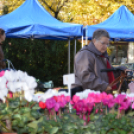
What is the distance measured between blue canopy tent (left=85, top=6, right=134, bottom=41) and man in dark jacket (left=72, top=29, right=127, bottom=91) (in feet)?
9.83

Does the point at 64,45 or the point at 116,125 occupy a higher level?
the point at 64,45

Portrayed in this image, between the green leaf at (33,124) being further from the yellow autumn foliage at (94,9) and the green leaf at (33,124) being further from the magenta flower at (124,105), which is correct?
the yellow autumn foliage at (94,9)

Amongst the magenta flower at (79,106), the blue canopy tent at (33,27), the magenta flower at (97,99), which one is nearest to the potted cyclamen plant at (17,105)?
the magenta flower at (79,106)

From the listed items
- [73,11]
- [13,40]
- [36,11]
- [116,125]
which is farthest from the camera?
[73,11]

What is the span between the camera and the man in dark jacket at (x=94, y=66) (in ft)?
8.60

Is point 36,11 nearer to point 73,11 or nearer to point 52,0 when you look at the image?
point 73,11

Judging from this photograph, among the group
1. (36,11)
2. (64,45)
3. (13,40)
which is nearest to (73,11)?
(64,45)

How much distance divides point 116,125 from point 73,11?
9418mm

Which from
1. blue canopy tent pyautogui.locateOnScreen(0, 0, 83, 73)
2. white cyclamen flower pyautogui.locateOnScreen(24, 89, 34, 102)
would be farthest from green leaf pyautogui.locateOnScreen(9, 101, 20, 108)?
blue canopy tent pyautogui.locateOnScreen(0, 0, 83, 73)

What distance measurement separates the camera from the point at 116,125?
154cm

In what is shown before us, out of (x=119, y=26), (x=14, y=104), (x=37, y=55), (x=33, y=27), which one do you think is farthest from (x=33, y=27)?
(x=14, y=104)

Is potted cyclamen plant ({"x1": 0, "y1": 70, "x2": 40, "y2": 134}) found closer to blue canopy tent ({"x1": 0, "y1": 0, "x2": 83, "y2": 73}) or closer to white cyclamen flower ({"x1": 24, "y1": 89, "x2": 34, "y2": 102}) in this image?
white cyclamen flower ({"x1": 24, "y1": 89, "x2": 34, "y2": 102})

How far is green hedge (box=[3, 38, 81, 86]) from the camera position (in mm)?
8555

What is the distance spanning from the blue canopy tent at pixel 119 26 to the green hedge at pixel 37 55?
89.7 inches
